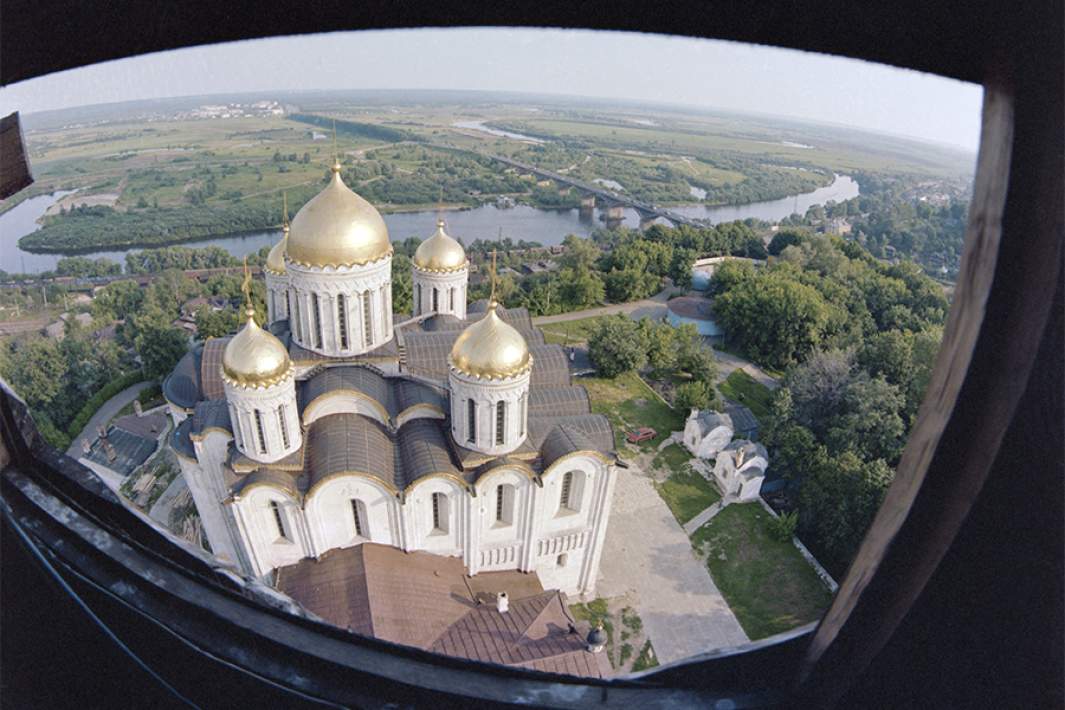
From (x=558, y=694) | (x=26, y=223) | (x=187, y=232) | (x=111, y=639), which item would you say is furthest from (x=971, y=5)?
(x=26, y=223)

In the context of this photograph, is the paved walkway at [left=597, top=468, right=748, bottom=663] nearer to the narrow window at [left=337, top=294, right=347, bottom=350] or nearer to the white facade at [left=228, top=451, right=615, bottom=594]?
the white facade at [left=228, top=451, right=615, bottom=594]

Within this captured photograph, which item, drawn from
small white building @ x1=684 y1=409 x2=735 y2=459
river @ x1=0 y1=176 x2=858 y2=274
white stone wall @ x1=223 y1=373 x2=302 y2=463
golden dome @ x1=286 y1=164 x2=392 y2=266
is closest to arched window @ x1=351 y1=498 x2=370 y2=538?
white stone wall @ x1=223 y1=373 x2=302 y2=463

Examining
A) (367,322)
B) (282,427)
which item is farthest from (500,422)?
(282,427)

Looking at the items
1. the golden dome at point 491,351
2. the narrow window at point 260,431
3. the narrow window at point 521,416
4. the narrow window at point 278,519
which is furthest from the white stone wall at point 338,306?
the narrow window at point 521,416

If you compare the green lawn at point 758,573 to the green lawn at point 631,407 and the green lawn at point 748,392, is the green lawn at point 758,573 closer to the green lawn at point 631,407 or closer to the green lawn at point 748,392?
the green lawn at point 631,407

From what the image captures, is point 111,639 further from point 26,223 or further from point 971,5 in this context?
point 26,223

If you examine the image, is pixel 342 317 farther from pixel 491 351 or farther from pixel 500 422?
pixel 500 422
